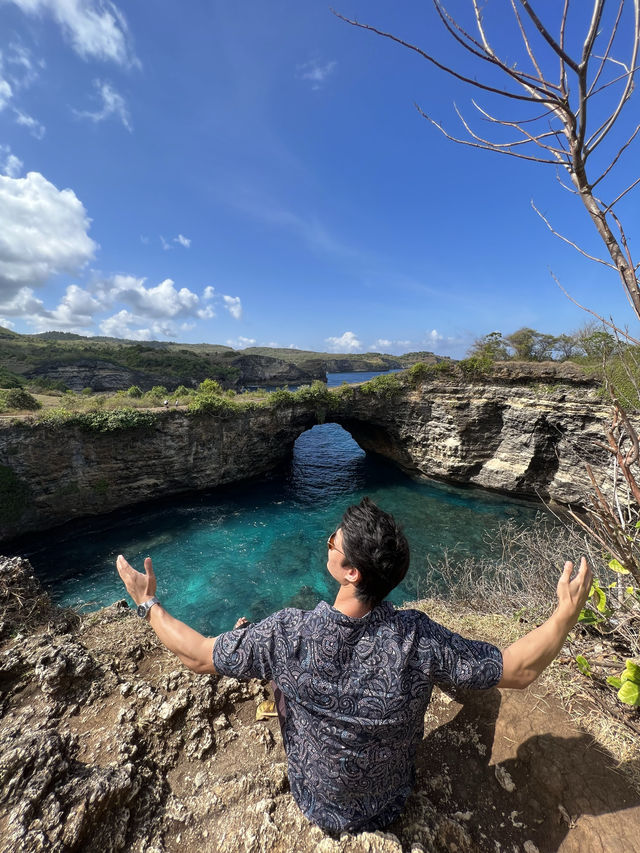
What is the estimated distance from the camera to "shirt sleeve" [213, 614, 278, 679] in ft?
4.98

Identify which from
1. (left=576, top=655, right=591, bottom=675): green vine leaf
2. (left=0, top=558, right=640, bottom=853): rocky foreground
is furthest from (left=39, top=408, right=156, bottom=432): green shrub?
(left=576, top=655, right=591, bottom=675): green vine leaf

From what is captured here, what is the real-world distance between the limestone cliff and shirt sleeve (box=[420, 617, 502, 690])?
1356cm

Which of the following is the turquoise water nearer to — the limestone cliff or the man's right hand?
the limestone cliff

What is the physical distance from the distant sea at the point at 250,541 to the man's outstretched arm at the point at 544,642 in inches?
352

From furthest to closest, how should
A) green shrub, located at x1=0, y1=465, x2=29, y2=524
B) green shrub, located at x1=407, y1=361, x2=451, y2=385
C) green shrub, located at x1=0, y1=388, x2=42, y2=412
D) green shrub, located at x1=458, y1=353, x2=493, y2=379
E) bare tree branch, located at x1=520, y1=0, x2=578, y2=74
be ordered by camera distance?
green shrub, located at x1=407, y1=361, x2=451, y2=385 → green shrub, located at x1=458, y1=353, x2=493, y2=379 → green shrub, located at x1=0, y1=388, x2=42, y2=412 → green shrub, located at x1=0, y1=465, x2=29, y2=524 → bare tree branch, located at x1=520, y1=0, x2=578, y2=74

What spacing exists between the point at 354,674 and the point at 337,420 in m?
19.9

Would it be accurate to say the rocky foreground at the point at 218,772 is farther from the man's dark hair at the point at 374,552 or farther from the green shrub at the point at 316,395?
the green shrub at the point at 316,395

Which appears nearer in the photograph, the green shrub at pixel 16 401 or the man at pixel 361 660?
the man at pixel 361 660

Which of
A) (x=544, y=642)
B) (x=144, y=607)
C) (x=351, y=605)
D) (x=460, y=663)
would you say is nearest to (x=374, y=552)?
(x=351, y=605)

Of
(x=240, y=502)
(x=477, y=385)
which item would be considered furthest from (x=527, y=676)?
(x=477, y=385)

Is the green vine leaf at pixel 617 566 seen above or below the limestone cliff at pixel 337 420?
above

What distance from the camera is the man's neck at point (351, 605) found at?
1.49 meters

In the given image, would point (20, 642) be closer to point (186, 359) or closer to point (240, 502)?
point (240, 502)

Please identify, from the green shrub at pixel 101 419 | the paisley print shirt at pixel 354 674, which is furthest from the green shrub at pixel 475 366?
the paisley print shirt at pixel 354 674
